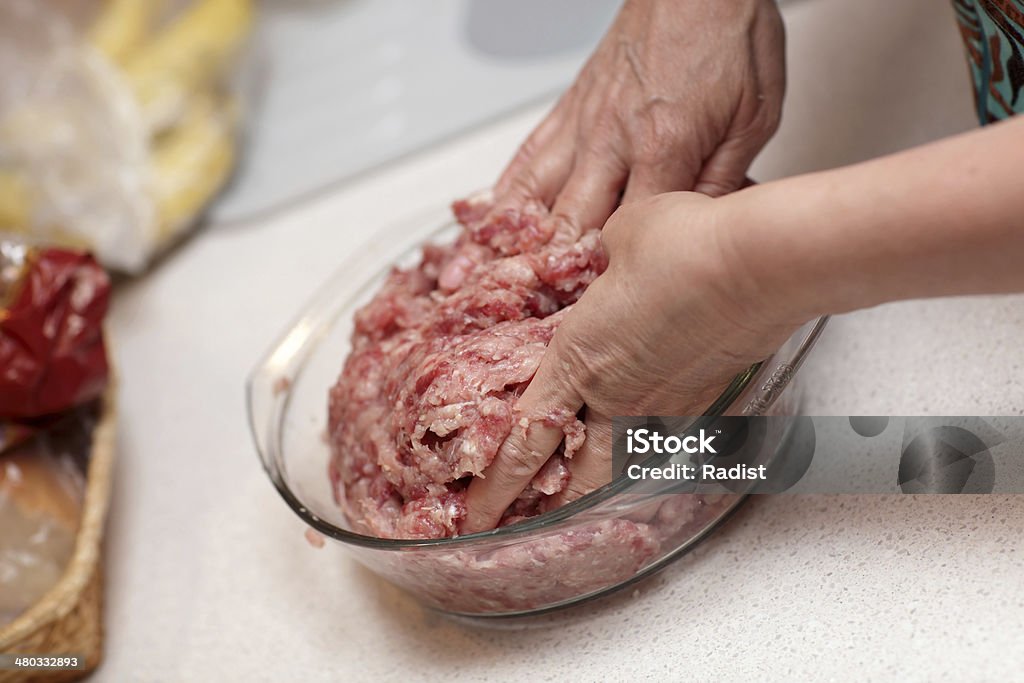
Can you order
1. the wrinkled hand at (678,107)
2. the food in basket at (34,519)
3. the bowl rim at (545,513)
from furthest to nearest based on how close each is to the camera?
1. the food in basket at (34,519)
2. the wrinkled hand at (678,107)
3. the bowl rim at (545,513)

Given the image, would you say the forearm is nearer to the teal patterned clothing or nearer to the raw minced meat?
the raw minced meat

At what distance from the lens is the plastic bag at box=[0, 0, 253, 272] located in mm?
1604

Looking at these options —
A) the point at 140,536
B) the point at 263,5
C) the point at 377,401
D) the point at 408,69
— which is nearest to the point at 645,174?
the point at 377,401

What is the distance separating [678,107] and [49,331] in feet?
Answer: 2.75

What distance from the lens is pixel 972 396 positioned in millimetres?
972

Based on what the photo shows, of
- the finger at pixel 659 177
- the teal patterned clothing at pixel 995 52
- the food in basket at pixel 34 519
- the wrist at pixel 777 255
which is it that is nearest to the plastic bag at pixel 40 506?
the food in basket at pixel 34 519

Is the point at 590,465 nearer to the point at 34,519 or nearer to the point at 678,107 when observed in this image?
the point at 678,107

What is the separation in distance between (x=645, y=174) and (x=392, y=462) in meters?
0.39

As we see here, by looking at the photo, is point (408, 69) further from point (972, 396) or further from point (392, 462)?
point (972, 396)

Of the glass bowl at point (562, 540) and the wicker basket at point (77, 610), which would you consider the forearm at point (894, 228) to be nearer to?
the glass bowl at point (562, 540)

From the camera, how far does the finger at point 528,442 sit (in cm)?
84

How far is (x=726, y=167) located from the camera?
40.3 inches

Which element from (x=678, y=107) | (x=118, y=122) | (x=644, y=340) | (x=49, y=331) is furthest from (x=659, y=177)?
(x=118, y=122)

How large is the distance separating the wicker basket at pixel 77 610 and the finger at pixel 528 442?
53 cm
